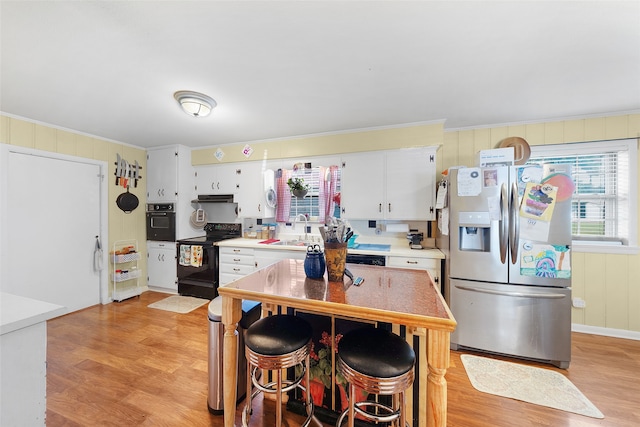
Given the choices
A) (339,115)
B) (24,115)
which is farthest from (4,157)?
(339,115)

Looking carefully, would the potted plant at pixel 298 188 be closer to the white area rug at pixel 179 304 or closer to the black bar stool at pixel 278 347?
the white area rug at pixel 179 304

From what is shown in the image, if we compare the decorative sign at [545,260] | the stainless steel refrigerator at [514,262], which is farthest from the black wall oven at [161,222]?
the decorative sign at [545,260]

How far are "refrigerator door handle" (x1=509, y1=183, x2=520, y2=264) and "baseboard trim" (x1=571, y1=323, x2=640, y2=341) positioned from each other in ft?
5.17

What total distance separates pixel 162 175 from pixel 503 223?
4.72 m

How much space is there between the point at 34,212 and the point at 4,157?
652 millimetres

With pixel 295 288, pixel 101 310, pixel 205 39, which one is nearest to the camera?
pixel 295 288

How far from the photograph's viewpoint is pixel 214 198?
394 cm

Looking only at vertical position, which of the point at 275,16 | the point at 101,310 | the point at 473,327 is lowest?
the point at 101,310

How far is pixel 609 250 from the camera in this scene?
2.64 meters

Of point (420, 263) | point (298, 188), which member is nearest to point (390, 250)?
point (420, 263)

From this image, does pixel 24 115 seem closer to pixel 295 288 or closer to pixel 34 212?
pixel 34 212

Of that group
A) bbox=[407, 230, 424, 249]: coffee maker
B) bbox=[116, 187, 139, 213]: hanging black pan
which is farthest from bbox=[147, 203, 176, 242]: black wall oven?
bbox=[407, 230, 424, 249]: coffee maker

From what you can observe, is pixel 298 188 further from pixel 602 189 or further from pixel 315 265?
pixel 602 189

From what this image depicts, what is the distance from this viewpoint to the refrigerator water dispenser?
7.55 ft
